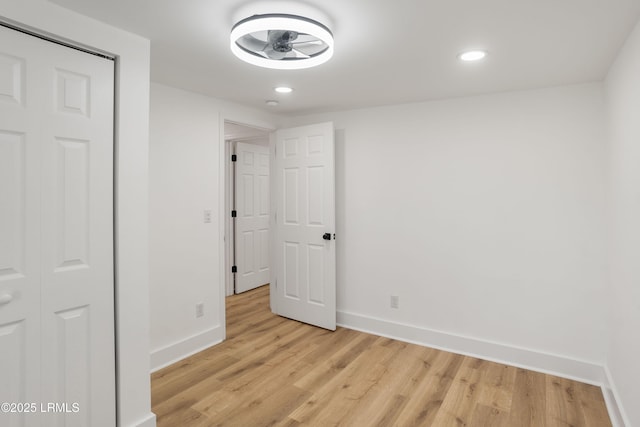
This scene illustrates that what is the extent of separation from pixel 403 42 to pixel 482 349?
254 cm

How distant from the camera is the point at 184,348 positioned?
2924 mm

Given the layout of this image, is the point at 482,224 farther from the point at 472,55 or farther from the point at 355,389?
the point at 355,389

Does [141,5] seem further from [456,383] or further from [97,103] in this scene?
[456,383]

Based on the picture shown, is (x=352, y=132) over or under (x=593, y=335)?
over

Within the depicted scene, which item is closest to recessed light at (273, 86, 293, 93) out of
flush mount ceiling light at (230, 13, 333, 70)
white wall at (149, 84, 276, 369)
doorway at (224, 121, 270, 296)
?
white wall at (149, 84, 276, 369)

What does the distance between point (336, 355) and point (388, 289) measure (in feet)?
2.81

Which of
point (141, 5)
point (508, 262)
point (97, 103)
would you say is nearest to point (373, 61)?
point (141, 5)

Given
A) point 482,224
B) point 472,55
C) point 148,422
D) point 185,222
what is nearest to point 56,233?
point 148,422

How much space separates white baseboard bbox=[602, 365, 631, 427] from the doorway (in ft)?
12.9

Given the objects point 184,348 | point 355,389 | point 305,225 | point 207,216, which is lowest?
point 355,389

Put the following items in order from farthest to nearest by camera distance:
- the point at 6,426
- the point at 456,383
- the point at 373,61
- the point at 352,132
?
the point at 352,132
the point at 456,383
the point at 373,61
the point at 6,426

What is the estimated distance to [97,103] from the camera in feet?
5.76

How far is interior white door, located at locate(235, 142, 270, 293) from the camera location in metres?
4.82

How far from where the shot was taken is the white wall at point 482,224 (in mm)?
2631
